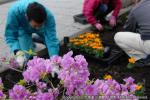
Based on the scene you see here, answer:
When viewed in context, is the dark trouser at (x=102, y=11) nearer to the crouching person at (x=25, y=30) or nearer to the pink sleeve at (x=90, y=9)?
the pink sleeve at (x=90, y=9)

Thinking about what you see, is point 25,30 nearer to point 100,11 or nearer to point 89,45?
point 89,45

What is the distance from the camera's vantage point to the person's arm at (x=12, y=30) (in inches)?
168

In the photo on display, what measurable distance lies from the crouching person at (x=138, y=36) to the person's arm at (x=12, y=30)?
48.6 inches

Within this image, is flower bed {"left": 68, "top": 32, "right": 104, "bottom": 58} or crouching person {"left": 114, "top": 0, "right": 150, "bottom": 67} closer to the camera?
crouching person {"left": 114, "top": 0, "right": 150, "bottom": 67}

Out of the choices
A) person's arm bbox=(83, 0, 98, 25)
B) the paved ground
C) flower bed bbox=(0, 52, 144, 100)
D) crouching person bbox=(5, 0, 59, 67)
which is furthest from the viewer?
the paved ground

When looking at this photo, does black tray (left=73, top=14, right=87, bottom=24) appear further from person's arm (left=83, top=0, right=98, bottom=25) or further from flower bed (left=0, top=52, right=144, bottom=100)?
flower bed (left=0, top=52, right=144, bottom=100)

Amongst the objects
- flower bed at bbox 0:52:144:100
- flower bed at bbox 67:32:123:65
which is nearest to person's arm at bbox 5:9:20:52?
flower bed at bbox 67:32:123:65

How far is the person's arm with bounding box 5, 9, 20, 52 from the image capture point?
4.26 m

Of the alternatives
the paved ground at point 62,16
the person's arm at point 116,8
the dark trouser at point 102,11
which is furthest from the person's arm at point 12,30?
the person's arm at point 116,8

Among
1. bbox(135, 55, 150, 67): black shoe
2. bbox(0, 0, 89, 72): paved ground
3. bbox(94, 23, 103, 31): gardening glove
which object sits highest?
bbox(94, 23, 103, 31): gardening glove

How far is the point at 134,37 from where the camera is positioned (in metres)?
4.29

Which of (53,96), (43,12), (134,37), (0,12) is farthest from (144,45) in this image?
(0,12)

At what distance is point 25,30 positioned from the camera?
4.57m

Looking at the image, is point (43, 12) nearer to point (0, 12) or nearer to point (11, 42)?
point (11, 42)
